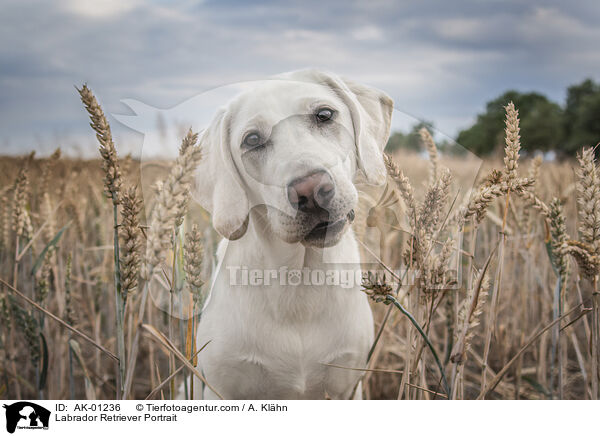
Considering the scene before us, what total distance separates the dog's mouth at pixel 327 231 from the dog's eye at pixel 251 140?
0.28 meters

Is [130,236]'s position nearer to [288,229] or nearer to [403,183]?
[288,229]

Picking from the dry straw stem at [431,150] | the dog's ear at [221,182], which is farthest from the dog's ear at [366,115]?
the dog's ear at [221,182]

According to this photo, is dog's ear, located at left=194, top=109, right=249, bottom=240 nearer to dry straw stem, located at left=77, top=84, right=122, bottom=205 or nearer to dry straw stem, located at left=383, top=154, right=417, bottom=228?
dry straw stem, located at left=77, top=84, right=122, bottom=205

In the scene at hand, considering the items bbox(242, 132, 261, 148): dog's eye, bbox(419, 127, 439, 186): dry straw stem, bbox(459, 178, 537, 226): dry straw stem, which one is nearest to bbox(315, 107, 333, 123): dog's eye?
bbox(242, 132, 261, 148): dog's eye

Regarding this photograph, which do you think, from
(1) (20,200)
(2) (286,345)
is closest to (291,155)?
(2) (286,345)

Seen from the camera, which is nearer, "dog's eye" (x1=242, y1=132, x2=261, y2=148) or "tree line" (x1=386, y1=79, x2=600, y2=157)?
"dog's eye" (x1=242, y1=132, x2=261, y2=148)

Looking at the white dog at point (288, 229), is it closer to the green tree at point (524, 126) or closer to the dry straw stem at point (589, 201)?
the green tree at point (524, 126)

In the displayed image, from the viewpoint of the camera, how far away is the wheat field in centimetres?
99

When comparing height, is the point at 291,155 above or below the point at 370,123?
below

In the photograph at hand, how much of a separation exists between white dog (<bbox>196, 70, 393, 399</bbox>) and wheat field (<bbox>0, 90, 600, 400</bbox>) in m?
0.09

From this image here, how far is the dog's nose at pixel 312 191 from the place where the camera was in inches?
40.4

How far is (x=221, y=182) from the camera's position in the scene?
3.77 ft

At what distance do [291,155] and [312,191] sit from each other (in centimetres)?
12
